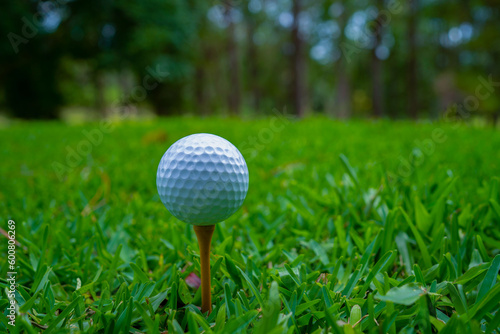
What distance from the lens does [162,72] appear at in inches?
584

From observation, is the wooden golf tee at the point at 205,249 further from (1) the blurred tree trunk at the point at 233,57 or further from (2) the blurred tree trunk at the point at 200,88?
(2) the blurred tree trunk at the point at 200,88

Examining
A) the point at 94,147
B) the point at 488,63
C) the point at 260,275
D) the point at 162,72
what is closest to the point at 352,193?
the point at 260,275

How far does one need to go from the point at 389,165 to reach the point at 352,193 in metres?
1.03

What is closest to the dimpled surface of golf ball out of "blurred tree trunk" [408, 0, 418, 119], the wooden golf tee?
the wooden golf tee

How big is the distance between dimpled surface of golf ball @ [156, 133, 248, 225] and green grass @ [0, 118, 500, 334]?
0.64 feet

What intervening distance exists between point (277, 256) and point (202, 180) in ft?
1.83

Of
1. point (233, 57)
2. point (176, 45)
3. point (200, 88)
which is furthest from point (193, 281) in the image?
point (200, 88)

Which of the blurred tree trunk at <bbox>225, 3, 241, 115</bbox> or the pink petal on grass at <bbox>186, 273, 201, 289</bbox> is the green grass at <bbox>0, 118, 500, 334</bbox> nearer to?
the pink petal on grass at <bbox>186, 273, 201, 289</bbox>

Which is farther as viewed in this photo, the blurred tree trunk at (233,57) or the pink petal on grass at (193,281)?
the blurred tree trunk at (233,57)

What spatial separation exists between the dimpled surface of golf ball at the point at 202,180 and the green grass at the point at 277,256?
196 millimetres

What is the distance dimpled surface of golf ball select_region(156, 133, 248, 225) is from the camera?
875 mm

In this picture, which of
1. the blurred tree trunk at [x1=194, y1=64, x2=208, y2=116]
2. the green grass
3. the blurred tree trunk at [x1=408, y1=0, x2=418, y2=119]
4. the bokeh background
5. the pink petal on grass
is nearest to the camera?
the green grass

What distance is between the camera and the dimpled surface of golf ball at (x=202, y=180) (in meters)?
0.88

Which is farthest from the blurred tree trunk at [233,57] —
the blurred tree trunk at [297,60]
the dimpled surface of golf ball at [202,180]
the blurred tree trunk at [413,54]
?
the dimpled surface of golf ball at [202,180]
